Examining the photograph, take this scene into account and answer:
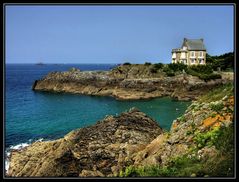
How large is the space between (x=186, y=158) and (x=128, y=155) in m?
5.99

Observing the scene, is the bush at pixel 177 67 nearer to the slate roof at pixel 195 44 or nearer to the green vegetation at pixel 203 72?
the green vegetation at pixel 203 72

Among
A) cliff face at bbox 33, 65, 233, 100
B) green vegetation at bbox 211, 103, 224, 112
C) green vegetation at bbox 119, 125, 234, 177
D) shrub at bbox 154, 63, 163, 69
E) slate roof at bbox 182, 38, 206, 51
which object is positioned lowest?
green vegetation at bbox 119, 125, 234, 177

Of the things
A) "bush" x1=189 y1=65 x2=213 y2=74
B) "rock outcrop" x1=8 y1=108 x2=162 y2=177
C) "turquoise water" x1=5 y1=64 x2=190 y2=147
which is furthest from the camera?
"bush" x1=189 y1=65 x2=213 y2=74

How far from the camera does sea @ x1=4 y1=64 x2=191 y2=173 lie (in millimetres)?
34497

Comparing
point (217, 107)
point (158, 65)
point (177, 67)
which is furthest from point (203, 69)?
point (217, 107)

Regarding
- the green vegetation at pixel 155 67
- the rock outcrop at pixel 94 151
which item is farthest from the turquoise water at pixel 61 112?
the green vegetation at pixel 155 67

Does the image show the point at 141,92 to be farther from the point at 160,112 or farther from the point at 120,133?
the point at 120,133

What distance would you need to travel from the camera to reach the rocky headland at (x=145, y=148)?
1095 centimetres

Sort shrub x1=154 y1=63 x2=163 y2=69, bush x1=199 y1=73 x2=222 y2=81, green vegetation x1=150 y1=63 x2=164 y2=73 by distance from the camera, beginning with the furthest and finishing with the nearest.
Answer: shrub x1=154 y1=63 x2=163 y2=69 < green vegetation x1=150 y1=63 x2=164 y2=73 < bush x1=199 y1=73 x2=222 y2=81

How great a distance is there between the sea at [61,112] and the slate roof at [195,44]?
21437 millimetres

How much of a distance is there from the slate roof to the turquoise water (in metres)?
22.5

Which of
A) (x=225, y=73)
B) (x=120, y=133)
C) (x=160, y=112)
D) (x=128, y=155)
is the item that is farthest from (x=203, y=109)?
(x=225, y=73)

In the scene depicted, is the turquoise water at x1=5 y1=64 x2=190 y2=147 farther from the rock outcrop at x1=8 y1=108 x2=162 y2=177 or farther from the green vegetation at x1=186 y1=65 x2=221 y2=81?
the rock outcrop at x1=8 y1=108 x2=162 y2=177

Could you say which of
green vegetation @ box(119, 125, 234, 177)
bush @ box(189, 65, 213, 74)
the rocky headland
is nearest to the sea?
the rocky headland
